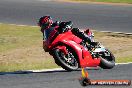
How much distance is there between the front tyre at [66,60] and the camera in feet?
42.5

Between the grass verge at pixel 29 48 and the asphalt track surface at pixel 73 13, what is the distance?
1.82 m

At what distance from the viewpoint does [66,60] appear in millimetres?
13023

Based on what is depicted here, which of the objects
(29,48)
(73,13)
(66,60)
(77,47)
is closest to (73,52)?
(77,47)

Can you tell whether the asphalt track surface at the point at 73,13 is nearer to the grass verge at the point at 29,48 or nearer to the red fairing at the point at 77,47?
the grass verge at the point at 29,48

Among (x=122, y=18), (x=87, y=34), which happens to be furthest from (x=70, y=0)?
(x=87, y=34)

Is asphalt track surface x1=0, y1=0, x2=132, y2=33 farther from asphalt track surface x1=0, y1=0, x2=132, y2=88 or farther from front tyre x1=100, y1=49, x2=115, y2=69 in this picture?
front tyre x1=100, y1=49, x2=115, y2=69

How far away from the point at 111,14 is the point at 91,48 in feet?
50.3

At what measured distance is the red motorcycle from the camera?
42.7ft

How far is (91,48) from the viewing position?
13438mm

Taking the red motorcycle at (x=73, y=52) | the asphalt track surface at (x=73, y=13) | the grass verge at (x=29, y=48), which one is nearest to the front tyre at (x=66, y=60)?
the red motorcycle at (x=73, y=52)

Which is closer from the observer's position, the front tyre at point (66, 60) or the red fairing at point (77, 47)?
the front tyre at point (66, 60)

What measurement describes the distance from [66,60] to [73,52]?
302 millimetres

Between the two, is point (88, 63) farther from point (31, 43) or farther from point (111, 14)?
point (111, 14)

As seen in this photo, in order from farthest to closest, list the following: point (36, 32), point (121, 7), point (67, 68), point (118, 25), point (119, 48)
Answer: point (121, 7), point (118, 25), point (36, 32), point (119, 48), point (67, 68)
